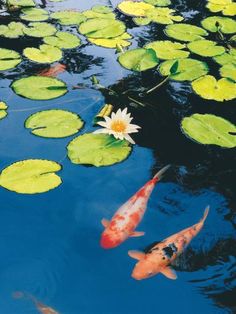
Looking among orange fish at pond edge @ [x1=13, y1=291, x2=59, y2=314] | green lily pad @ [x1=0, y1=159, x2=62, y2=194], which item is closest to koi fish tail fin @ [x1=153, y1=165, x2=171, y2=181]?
green lily pad @ [x1=0, y1=159, x2=62, y2=194]

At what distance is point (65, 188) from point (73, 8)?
7.86 ft

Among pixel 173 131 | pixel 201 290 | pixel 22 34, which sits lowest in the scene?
pixel 201 290

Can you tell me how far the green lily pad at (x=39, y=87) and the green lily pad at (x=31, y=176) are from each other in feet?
2.09

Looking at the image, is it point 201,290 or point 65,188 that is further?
point 65,188

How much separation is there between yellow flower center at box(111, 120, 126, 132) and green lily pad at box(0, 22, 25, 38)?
153 cm

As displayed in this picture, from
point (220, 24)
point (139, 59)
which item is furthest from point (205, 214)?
point (220, 24)

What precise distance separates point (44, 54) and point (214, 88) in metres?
1.26

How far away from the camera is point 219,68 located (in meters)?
2.86

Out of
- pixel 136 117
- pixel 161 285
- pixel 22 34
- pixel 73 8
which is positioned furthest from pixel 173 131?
pixel 73 8

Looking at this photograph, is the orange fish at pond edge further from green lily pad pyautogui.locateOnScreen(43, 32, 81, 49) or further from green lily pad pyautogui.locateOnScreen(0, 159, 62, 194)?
green lily pad pyautogui.locateOnScreen(43, 32, 81, 49)

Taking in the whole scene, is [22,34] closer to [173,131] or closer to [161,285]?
[173,131]

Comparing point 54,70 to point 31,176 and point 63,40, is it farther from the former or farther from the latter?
point 31,176

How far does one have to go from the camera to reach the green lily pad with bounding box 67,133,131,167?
207 centimetres

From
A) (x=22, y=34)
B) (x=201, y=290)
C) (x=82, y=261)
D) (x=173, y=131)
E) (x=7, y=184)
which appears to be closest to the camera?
(x=201, y=290)
